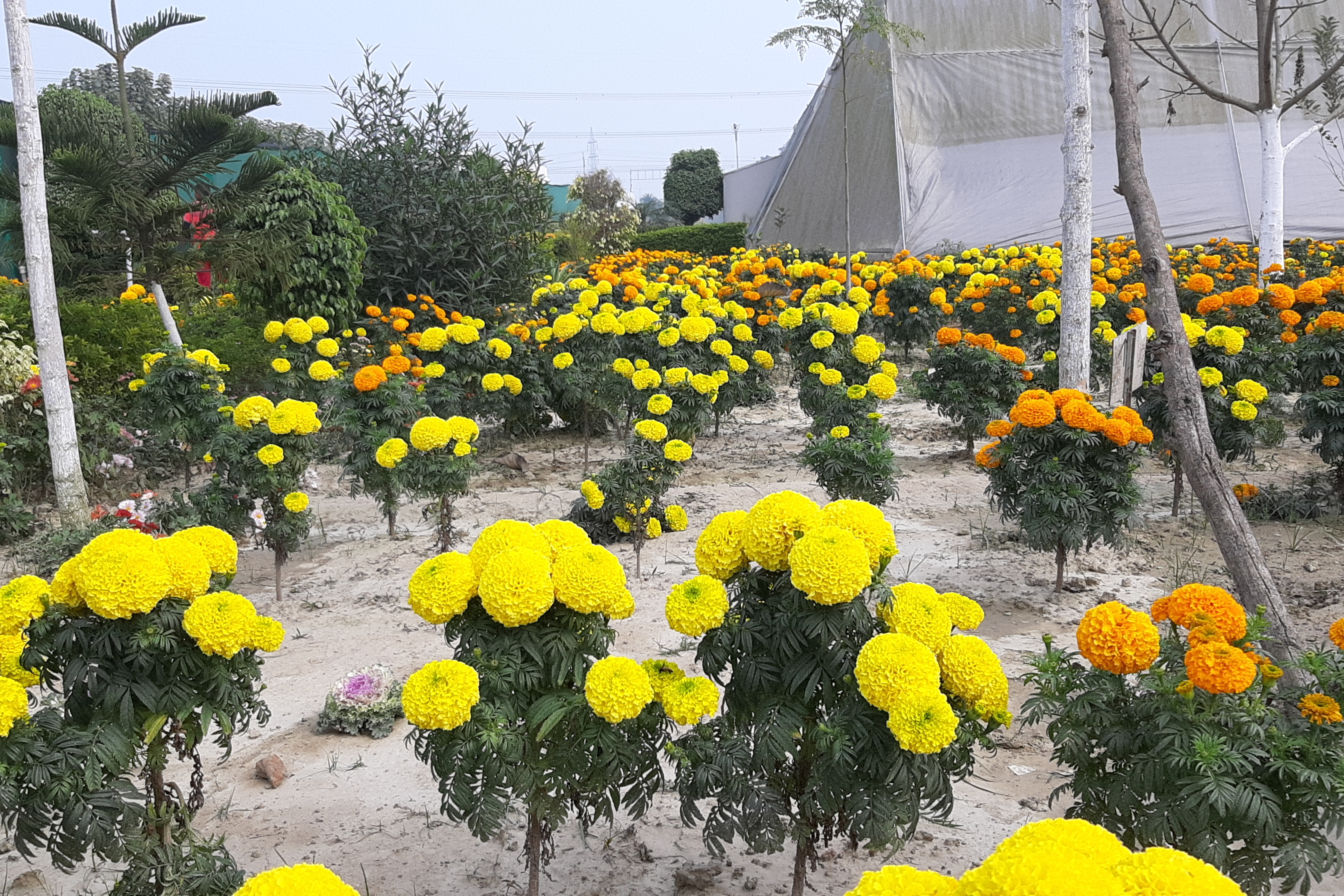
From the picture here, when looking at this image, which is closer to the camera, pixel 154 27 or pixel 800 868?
pixel 800 868

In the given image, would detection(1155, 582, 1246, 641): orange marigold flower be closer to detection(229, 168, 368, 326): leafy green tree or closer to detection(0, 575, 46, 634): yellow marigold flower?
detection(0, 575, 46, 634): yellow marigold flower

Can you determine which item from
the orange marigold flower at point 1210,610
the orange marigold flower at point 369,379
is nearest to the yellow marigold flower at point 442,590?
the orange marigold flower at point 1210,610

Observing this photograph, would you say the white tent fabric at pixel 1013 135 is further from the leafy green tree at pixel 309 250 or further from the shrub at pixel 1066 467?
the shrub at pixel 1066 467

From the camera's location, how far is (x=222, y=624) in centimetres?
229

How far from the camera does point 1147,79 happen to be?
495 cm

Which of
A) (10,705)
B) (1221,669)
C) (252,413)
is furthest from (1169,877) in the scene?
(252,413)

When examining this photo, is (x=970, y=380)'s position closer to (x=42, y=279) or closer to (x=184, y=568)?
(x=184, y=568)

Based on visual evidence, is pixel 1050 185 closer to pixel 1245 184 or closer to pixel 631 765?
pixel 1245 184

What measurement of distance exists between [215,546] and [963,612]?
2.02m

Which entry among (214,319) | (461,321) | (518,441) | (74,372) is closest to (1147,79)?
(461,321)

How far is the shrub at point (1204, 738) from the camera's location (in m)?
2.04

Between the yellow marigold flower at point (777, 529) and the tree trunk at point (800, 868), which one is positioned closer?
the yellow marigold flower at point (777, 529)

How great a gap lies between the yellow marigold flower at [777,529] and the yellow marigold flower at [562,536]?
47 centimetres

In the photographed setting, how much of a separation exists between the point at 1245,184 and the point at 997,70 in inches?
224
